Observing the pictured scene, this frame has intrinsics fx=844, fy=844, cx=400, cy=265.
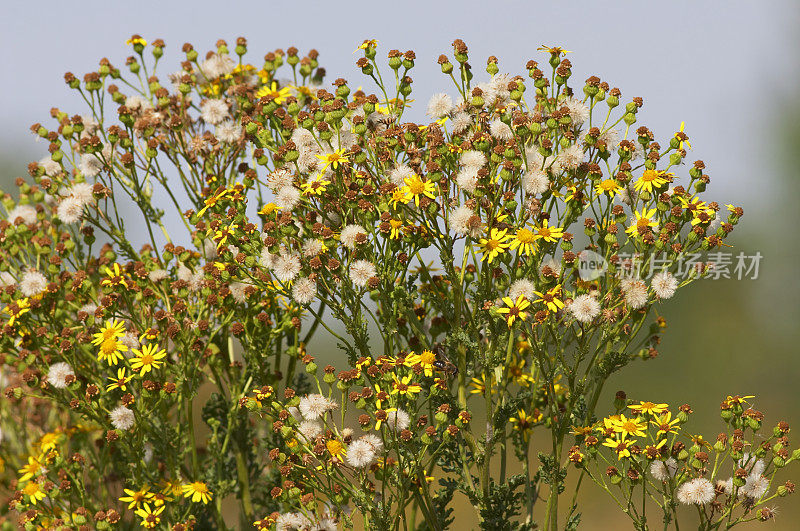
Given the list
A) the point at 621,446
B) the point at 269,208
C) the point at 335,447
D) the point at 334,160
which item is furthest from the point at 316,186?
the point at 621,446

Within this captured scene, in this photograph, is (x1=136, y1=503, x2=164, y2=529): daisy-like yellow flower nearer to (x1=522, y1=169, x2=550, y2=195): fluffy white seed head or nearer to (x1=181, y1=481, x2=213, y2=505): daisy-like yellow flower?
(x1=181, y1=481, x2=213, y2=505): daisy-like yellow flower

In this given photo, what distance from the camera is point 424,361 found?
9.82ft

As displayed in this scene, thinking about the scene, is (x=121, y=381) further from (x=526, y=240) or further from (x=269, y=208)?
(x=526, y=240)

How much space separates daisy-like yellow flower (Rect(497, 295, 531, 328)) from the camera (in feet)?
9.30

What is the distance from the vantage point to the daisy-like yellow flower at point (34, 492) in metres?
3.45

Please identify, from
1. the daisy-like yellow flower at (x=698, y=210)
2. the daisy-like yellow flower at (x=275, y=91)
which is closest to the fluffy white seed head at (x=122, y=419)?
the daisy-like yellow flower at (x=275, y=91)

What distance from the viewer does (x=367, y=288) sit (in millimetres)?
3020

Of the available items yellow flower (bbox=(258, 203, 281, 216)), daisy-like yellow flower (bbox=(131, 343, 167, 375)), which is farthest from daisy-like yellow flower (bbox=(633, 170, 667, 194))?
daisy-like yellow flower (bbox=(131, 343, 167, 375))

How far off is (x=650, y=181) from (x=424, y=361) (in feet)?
3.46

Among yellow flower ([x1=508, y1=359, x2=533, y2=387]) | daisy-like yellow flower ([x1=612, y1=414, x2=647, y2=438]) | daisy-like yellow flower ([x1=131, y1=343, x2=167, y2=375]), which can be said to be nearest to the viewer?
daisy-like yellow flower ([x1=612, y1=414, x2=647, y2=438])

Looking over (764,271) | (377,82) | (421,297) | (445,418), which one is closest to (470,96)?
(377,82)

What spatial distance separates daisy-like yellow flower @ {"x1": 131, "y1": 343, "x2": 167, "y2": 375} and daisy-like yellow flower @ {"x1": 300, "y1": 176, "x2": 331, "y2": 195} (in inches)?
33.3

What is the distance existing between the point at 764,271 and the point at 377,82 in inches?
617

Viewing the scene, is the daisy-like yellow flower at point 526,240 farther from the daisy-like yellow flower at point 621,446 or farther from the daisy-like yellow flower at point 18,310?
the daisy-like yellow flower at point 18,310
